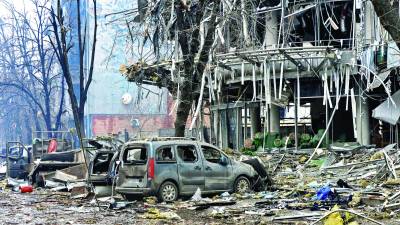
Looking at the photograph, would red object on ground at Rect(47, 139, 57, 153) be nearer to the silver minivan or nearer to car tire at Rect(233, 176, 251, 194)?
the silver minivan

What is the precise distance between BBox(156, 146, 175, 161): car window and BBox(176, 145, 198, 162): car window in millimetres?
211

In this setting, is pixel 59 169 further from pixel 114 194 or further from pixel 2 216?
pixel 2 216

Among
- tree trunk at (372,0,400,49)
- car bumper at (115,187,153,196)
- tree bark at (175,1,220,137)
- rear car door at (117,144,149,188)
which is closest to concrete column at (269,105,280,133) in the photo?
tree bark at (175,1,220,137)

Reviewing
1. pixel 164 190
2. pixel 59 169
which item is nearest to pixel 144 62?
pixel 59 169

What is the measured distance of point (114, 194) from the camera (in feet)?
58.4

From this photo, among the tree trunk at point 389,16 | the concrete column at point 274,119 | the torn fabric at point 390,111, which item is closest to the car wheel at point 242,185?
the torn fabric at point 390,111

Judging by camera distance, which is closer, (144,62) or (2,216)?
(2,216)

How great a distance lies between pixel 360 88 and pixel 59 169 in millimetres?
12641

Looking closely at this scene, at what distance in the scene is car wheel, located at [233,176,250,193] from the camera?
17266 millimetres

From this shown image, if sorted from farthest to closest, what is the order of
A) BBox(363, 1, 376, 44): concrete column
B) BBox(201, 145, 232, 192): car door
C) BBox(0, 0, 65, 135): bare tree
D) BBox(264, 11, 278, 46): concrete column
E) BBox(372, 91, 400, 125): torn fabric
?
BBox(0, 0, 65, 135): bare tree
BBox(264, 11, 278, 46): concrete column
BBox(363, 1, 376, 44): concrete column
BBox(372, 91, 400, 125): torn fabric
BBox(201, 145, 232, 192): car door

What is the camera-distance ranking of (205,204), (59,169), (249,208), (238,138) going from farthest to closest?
1. (238,138)
2. (59,169)
3. (205,204)
4. (249,208)

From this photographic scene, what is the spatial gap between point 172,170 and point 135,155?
120cm

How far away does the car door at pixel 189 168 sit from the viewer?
16.1m

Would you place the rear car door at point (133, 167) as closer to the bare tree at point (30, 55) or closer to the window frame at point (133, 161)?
the window frame at point (133, 161)
